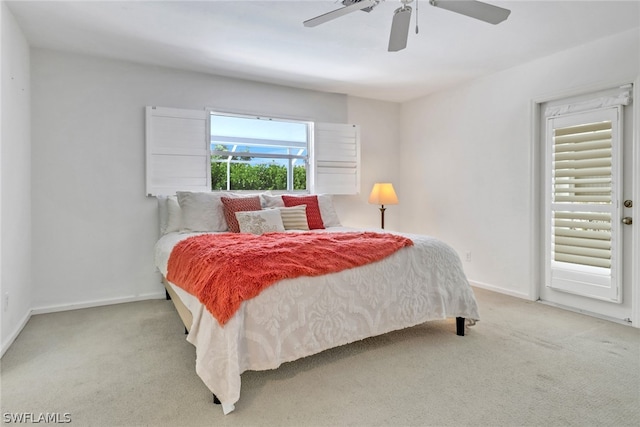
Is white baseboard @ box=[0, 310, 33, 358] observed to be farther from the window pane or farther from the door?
the door

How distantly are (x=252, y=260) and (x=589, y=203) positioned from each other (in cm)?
298

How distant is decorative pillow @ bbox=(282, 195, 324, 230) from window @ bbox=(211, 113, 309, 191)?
0.66m

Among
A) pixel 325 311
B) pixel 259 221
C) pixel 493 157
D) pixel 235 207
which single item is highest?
pixel 493 157

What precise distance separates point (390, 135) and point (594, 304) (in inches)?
122

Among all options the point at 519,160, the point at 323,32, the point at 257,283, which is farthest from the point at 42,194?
the point at 519,160

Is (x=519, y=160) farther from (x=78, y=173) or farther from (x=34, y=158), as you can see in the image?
(x=34, y=158)

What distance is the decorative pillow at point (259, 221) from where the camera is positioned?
10.5 ft

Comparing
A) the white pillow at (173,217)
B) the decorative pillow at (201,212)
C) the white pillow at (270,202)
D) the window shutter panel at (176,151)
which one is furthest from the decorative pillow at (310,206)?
the white pillow at (173,217)

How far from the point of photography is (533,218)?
3584mm

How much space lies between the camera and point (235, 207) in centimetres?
340

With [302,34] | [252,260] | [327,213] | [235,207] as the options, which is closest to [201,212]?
[235,207]

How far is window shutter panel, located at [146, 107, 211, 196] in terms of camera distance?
3592 mm

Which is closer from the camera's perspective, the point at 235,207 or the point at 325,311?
the point at 325,311

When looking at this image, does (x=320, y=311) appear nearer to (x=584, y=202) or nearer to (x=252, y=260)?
(x=252, y=260)
